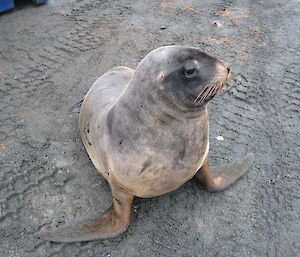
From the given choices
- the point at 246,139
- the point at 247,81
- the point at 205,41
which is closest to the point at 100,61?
the point at 205,41

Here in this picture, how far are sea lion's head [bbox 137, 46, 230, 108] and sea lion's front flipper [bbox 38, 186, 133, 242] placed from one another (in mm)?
858

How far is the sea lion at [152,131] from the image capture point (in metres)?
2.11

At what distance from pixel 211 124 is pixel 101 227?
1458 millimetres

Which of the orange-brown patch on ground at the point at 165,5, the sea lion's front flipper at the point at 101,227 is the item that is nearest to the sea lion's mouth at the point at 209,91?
the sea lion's front flipper at the point at 101,227

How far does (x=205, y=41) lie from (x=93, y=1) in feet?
6.55

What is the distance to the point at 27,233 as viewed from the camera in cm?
264

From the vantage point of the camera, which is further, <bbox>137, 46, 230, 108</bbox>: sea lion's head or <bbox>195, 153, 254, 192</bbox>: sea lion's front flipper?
<bbox>195, 153, 254, 192</bbox>: sea lion's front flipper

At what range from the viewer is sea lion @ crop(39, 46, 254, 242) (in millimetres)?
2107

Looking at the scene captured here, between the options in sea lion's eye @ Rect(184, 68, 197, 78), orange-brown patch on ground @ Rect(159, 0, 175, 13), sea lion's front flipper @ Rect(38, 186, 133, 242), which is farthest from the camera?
orange-brown patch on ground @ Rect(159, 0, 175, 13)

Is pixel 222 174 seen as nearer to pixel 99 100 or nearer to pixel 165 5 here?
pixel 99 100

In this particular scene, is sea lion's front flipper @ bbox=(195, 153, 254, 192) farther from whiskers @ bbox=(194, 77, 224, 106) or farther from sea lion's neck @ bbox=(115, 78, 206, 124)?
whiskers @ bbox=(194, 77, 224, 106)

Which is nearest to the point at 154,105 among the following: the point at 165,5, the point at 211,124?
the point at 211,124

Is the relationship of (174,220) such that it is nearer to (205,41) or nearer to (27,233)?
(27,233)

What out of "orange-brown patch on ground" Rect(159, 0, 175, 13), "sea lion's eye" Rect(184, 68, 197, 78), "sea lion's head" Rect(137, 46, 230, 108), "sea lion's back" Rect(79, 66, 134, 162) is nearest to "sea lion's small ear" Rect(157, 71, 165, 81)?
"sea lion's head" Rect(137, 46, 230, 108)
